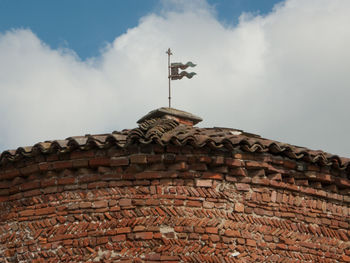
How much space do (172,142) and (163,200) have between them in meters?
0.75

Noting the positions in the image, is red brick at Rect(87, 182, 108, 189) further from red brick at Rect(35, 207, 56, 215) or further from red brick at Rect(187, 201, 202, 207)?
red brick at Rect(187, 201, 202, 207)

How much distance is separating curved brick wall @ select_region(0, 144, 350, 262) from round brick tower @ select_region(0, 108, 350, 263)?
1cm

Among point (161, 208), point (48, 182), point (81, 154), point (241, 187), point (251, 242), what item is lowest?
point (251, 242)

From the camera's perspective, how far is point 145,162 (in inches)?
327

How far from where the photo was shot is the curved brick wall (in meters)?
8.16

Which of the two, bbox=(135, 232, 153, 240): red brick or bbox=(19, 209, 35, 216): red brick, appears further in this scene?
bbox=(19, 209, 35, 216): red brick

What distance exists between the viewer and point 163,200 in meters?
8.25

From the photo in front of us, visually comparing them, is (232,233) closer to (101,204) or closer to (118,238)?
(118,238)

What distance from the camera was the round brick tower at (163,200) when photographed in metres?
8.17

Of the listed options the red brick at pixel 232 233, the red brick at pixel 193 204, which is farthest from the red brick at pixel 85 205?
the red brick at pixel 232 233

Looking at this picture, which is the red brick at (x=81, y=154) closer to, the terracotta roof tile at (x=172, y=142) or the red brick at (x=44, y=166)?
the terracotta roof tile at (x=172, y=142)

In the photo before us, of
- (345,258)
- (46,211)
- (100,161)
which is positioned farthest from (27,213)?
(345,258)

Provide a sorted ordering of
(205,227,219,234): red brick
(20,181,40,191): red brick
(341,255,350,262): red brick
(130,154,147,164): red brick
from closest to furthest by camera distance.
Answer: (205,227,219,234): red brick < (130,154,147,164): red brick < (20,181,40,191): red brick < (341,255,350,262): red brick

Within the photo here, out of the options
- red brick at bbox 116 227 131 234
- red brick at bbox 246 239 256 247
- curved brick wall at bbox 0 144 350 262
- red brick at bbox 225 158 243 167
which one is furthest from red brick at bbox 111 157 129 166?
red brick at bbox 246 239 256 247
